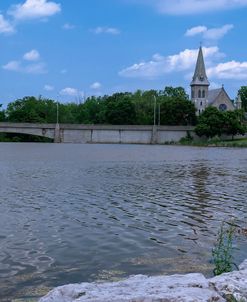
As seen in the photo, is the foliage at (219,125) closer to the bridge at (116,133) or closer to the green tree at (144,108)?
the bridge at (116,133)

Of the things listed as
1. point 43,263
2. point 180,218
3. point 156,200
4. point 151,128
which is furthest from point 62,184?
point 151,128

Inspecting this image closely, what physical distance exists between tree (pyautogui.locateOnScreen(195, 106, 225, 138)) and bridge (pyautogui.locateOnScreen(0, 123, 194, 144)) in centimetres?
588

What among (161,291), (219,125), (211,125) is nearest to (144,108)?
(211,125)

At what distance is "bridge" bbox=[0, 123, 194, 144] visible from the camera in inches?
5487

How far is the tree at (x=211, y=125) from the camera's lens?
13600 centimetres

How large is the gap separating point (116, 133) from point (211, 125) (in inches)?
1090

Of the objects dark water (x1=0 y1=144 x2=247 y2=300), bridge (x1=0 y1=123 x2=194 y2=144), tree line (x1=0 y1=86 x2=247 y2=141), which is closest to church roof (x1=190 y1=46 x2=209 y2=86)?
tree line (x1=0 y1=86 x2=247 y2=141)

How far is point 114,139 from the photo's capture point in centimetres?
14475

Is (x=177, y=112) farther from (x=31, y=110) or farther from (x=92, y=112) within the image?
(x=31, y=110)

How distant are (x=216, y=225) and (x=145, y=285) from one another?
10355 millimetres

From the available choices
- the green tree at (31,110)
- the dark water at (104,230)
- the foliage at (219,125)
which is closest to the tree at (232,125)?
the foliage at (219,125)

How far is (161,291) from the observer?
5.45 metres

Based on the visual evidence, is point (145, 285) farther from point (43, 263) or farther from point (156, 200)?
point (156, 200)

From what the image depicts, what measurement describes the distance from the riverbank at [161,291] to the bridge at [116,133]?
132034 mm
